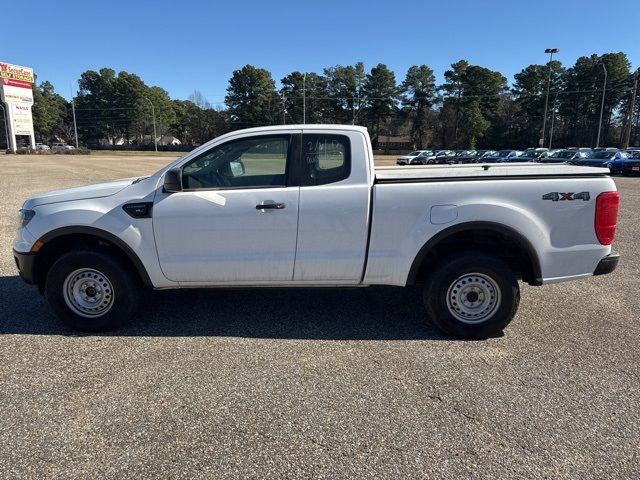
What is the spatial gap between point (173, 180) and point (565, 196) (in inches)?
136

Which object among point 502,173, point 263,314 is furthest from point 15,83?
point 502,173

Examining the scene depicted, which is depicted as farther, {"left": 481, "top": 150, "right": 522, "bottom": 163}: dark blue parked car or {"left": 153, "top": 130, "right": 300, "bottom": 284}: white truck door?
{"left": 481, "top": 150, "right": 522, "bottom": 163}: dark blue parked car

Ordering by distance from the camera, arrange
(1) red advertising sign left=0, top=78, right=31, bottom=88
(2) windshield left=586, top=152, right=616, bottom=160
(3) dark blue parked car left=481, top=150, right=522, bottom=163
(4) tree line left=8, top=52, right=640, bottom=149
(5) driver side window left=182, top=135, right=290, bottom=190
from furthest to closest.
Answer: (4) tree line left=8, top=52, right=640, bottom=149 < (1) red advertising sign left=0, top=78, right=31, bottom=88 < (3) dark blue parked car left=481, top=150, right=522, bottom=163 < (2) windshield left=586, top=152, right=616, bottom=160 < (5) driver side window left=182, top=135, right=290, bottom=190

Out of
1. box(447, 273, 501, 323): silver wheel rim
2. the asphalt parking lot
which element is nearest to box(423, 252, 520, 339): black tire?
box(447, 273, 501, 323): silver wheel rim

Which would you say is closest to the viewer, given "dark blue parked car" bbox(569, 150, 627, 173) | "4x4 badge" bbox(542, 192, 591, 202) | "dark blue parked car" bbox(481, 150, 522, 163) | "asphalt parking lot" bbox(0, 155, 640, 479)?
"asphalt parking lot" bbox(0, 155, 640, 479)

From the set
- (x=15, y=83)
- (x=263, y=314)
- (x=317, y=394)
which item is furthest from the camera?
Answer: (x=15, y=83)

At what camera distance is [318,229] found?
4137 mm

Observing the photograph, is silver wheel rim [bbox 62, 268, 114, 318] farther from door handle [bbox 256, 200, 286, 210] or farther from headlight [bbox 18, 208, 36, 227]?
door handle [bbox 256, 200, 286, 210]

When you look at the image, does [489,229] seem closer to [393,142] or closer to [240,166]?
[240,166]

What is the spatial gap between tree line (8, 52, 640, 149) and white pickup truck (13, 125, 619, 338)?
2946 inches

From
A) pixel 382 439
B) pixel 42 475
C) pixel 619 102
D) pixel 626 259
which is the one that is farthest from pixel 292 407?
pixel 619 102

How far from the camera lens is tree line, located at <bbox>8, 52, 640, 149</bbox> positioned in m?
84.4

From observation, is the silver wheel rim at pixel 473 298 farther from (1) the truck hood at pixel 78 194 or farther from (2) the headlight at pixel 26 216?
(2) the headlight at pixel 26 216

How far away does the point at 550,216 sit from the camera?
160 inches
